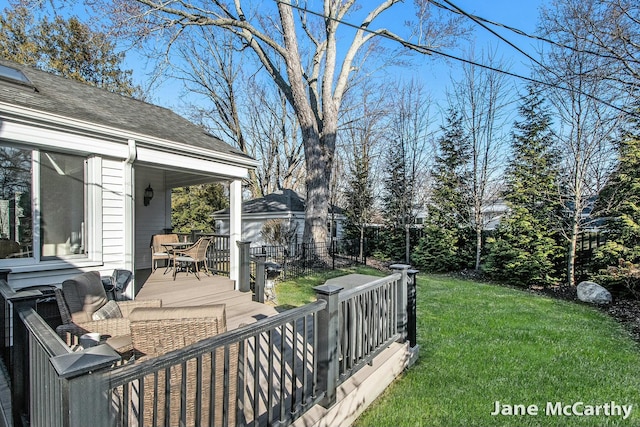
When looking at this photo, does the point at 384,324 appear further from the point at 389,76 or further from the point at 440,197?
the point at 389,76

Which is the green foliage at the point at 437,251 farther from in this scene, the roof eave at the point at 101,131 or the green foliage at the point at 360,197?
the roof eave at the point at 101,131

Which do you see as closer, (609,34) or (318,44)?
(609,34)

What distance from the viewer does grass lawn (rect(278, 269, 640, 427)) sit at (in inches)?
117

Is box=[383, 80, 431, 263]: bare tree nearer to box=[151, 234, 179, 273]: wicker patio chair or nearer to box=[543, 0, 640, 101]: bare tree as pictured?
box=[543, 0, 640, 101]: bare tree

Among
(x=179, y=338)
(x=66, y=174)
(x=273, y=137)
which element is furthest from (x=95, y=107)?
(x=273, y=137)

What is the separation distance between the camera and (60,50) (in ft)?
50.9

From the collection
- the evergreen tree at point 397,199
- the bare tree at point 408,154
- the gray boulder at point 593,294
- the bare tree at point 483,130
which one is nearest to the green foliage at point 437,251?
the bare tree at point 483,130

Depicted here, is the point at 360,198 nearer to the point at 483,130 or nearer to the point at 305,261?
the point at 305,261

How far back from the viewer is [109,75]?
1706 centimetres

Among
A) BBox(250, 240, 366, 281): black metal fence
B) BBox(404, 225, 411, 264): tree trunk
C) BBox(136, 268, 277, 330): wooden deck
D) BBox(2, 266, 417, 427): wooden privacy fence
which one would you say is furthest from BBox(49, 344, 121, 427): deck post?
BBox(404, 225, 411, 264): tree trunk

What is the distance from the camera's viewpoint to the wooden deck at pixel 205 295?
5.51 meters

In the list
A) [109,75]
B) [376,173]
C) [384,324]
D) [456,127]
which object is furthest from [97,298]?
[109,75]

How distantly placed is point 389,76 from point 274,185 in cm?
1263

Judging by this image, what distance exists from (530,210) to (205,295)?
9.90m
